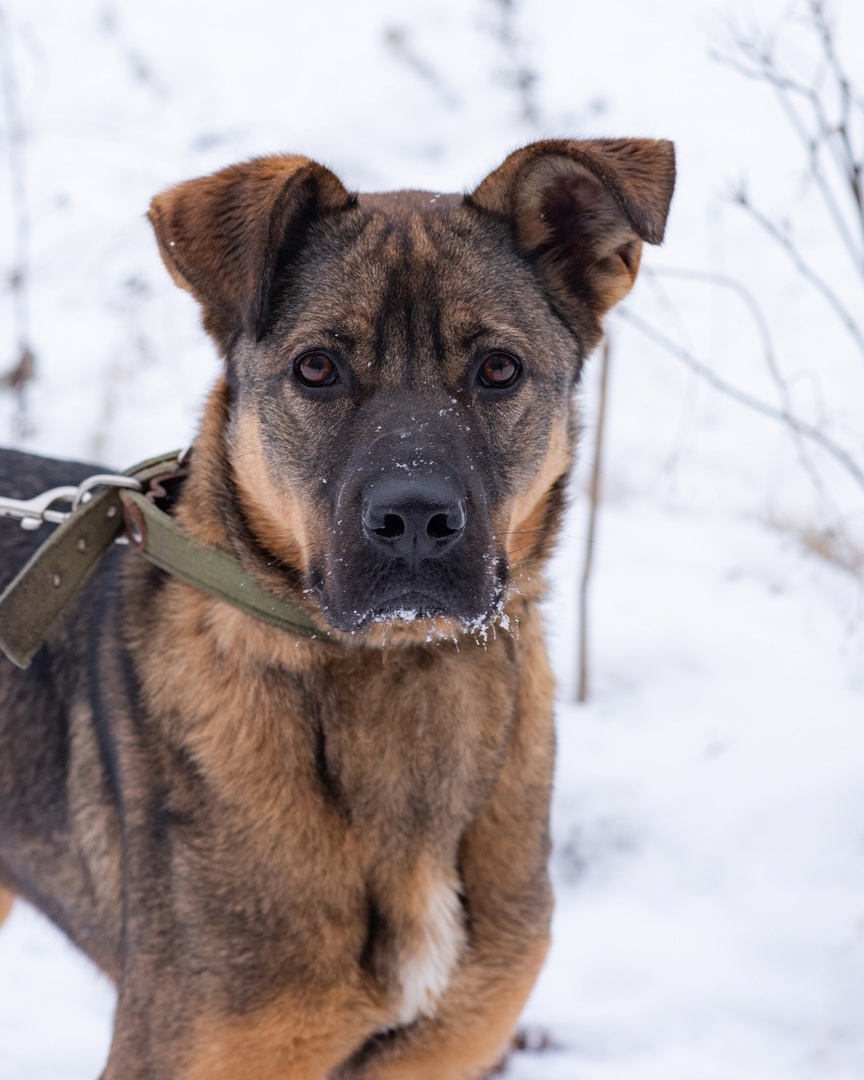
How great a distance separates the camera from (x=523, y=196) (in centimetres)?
278

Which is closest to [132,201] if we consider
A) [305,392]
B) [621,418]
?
[621,418]

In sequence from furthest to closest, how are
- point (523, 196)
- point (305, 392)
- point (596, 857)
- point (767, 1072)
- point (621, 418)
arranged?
1. point (621, 418)
2. point (596, 857)
3. point (767, 1072)
4. point (523, 196)
5. point (305, 392)

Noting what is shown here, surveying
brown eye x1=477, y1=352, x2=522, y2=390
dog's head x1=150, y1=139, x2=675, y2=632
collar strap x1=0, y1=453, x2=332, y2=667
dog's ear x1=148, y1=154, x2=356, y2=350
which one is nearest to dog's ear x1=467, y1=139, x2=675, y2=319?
dog's head x1=150, y1=139, x2=675, y2=632

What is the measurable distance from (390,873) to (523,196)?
5.20ft

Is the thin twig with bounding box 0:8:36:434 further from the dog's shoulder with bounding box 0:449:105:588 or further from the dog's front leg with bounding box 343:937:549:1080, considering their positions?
the dog's front leg with bounding box 343:937:549:1080

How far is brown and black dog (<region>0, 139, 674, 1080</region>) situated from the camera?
245 cm

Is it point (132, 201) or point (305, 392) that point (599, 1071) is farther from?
point (132, 201)

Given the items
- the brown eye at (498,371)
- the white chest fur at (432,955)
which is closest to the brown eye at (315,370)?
the brown eye at (498,371)

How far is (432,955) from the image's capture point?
8.51 ft

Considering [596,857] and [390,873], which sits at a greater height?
[596,857]

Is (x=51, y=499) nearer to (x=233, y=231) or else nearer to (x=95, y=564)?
(x=95, y=564)

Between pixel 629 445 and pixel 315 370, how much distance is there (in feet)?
16.3

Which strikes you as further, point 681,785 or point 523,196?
point 681,785

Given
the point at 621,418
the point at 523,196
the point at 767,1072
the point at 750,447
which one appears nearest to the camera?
the point at 523,196
